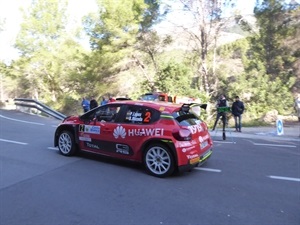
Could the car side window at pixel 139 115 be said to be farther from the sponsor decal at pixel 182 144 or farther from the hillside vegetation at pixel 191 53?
the hillside vegetation at pixel 191 53

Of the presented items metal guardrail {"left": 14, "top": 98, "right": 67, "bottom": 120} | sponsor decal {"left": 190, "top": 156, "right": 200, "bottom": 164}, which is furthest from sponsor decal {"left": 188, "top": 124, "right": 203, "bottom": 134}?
metal guardrail {"left": 14, "top": 98, "right": 67, "bottom": 120}

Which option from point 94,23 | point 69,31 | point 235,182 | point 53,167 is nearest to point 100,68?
point 94,23

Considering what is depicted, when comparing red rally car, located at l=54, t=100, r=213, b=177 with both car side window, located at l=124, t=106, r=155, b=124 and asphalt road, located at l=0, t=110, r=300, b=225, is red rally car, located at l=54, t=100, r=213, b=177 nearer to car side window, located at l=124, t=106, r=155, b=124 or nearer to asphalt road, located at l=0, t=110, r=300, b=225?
car side window, located at l=124, t=106, r=155, b=124

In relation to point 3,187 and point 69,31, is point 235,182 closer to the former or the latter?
point 3,187

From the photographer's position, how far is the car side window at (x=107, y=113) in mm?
7389

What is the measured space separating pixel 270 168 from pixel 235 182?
1.56 meters

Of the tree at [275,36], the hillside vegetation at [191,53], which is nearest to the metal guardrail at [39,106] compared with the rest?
the hillside vegetation at [191,53]

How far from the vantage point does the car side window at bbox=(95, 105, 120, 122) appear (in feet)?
24.2

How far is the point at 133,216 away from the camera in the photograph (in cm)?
463

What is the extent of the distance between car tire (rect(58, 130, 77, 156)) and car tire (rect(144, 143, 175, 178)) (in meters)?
2.27

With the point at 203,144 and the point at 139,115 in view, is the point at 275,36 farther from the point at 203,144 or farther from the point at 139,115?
the point at 139,115

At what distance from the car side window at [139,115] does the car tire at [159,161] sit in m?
0.59

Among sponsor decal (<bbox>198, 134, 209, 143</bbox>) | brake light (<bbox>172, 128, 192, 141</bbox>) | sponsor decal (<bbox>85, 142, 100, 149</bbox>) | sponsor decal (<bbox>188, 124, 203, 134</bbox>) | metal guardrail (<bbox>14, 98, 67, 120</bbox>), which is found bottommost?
sponsor decal (<bbox>85, 142, 100, 149</bbox>)

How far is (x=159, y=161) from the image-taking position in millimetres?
6559
